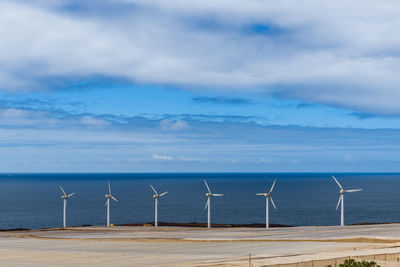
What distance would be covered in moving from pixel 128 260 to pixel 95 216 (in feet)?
359

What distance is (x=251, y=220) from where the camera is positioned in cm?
12369

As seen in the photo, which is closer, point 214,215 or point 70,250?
point 70,250

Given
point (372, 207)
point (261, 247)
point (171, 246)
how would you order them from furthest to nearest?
point (372, 207) < point (171, 246) < point (261, 247)

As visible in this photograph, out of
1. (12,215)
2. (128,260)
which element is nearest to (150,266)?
(128,260)

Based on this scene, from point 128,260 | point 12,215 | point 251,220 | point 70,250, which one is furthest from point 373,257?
point 12,215

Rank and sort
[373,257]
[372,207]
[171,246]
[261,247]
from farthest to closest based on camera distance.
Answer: [372,207]
[171,246]
[261,247]
[373,257]

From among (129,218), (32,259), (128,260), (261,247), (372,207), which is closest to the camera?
(128,260)

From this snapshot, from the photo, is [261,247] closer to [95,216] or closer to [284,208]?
[95,216]

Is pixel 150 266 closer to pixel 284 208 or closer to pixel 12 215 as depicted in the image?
pixel 12 215

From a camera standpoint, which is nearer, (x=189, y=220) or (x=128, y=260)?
(x=128, y=260)

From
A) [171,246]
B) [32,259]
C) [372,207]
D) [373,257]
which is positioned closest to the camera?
[373,257]

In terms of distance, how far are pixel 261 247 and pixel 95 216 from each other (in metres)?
106

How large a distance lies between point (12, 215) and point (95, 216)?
2283cm

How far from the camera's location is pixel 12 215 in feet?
461
